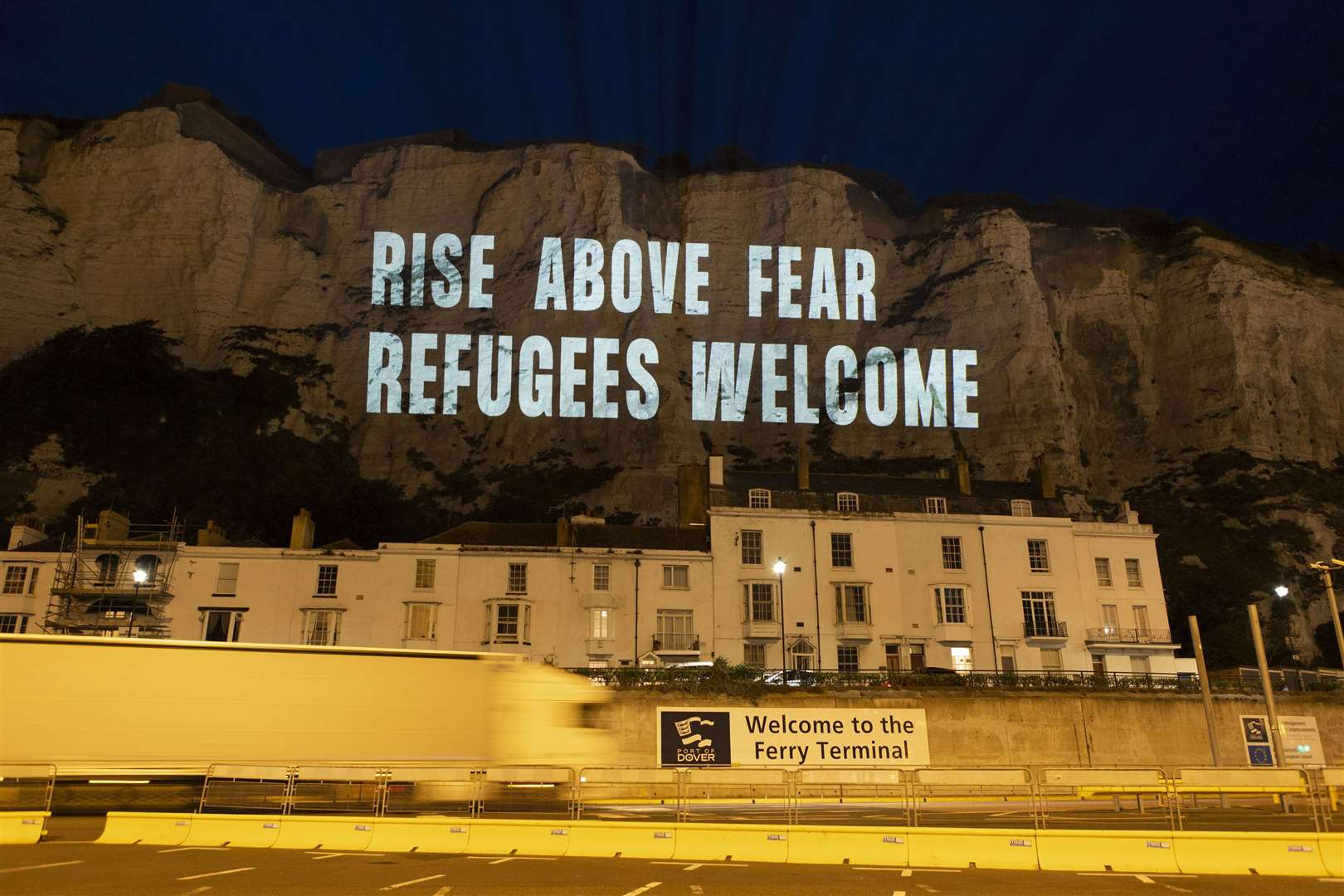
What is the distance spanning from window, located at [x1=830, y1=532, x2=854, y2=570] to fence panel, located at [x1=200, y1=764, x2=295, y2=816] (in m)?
33.1

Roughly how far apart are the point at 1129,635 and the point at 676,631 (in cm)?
2526

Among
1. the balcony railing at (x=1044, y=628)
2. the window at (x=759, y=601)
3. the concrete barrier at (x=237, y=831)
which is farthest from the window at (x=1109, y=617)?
the concrete barrier at (x=237, y=831)

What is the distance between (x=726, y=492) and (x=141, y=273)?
80731 mm

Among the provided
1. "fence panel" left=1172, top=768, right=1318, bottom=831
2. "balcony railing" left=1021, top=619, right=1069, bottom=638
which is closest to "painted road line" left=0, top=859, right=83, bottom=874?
"fence panel" left=1172, top=768, right=1318, bottom=831

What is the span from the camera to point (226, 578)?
49656 millimetres

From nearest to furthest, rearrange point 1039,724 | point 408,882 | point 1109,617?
point 408,882 < point 1039,724 < point 1109,617

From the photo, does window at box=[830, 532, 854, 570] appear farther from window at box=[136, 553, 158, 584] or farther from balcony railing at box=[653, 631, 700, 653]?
window at box=[136, 553, 158, 584]

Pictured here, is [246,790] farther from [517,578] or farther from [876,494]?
[876,494]

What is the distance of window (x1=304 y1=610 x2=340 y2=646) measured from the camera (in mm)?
48906

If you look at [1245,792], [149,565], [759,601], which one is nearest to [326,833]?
[1245,792]

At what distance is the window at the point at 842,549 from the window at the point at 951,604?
16.5 ft

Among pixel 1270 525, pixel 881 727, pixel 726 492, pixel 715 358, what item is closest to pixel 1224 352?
pixel 1270 525

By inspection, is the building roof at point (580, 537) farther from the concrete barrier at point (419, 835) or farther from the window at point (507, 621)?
the concrete barrier at point (419, 835)

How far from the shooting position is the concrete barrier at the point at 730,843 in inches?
643
